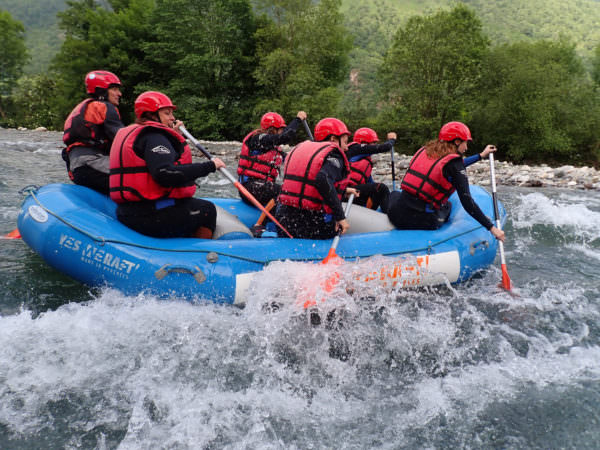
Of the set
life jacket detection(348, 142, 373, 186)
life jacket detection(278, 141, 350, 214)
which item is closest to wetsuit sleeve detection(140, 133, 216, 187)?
life jacket detection(278, 141, 350, 214)

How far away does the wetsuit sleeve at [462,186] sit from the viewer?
415 centimetres

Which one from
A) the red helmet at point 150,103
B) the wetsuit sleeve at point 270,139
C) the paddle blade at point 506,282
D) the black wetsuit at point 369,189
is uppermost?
the red helmet at point 150,103

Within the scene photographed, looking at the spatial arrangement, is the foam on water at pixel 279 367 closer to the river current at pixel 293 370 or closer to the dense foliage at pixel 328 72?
the river current at pixel 293 370

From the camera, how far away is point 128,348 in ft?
10.4

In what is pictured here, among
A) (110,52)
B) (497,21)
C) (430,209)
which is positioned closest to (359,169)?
(430,209)

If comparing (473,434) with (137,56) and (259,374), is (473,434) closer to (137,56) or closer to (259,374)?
(259,374)

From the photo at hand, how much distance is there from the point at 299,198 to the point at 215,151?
14.6m

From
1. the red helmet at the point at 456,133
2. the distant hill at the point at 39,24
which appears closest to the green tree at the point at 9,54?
the red helmet at the point at 456,133

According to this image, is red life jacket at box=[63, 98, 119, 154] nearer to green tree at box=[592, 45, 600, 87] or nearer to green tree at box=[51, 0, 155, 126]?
green tree at box=[51, 0, 155, 126]

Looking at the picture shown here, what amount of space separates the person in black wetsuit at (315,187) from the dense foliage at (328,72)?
1564 centimetres

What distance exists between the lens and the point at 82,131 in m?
4.34

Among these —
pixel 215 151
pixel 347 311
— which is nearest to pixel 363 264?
pixel 347 311

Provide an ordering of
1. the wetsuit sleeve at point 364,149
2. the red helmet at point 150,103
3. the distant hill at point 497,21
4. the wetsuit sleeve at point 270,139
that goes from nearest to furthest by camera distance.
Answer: the red helmet at point 150,103
the wetsuit sleeve at point 270,139
the wetsuit sleeve at point 364,149
the distant hill at point 497,21

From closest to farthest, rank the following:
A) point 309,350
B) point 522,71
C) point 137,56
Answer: point 309,350, point 522,71, point 137,56
